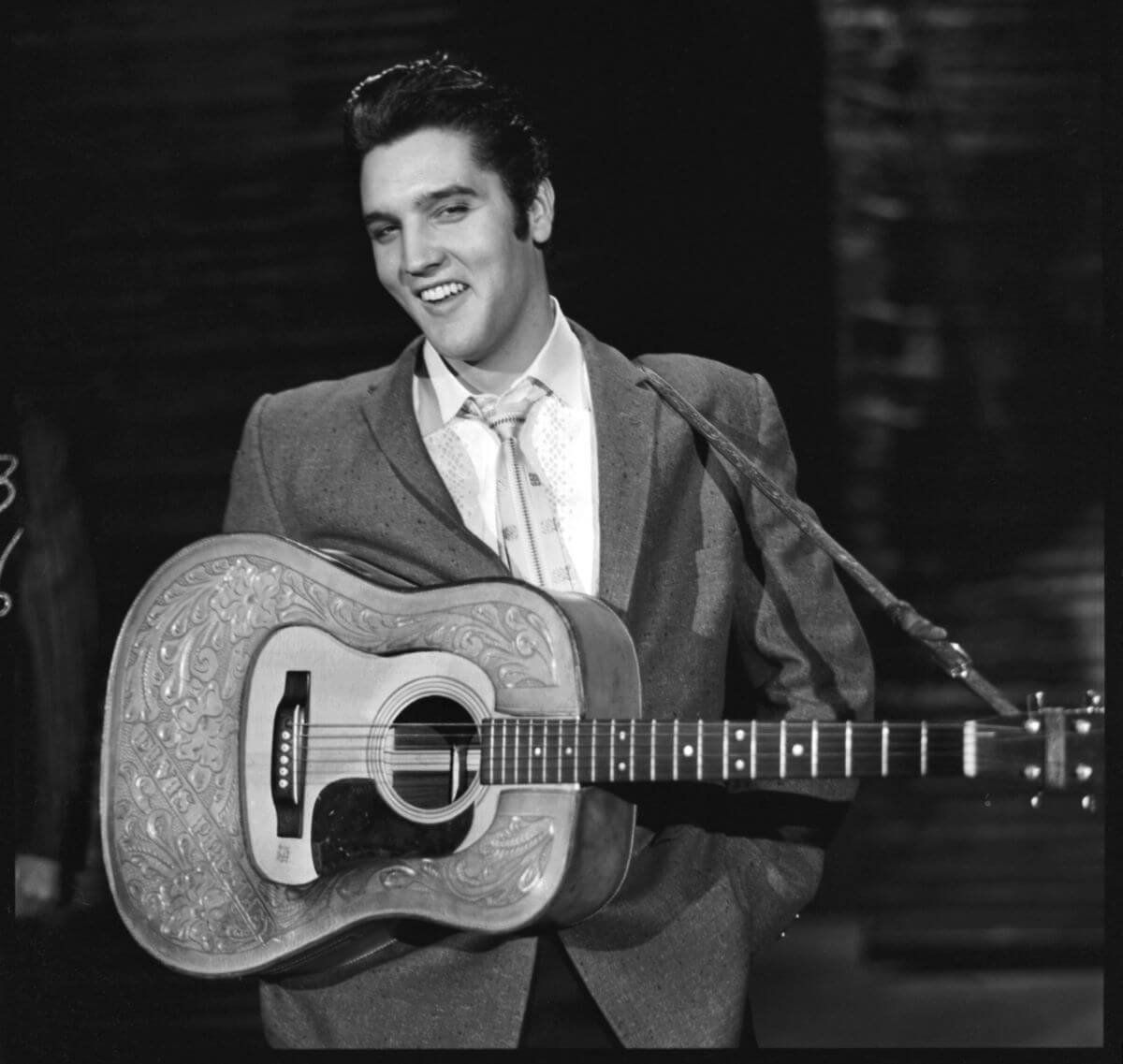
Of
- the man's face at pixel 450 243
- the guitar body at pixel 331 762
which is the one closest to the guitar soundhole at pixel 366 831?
the guitar body at pixel 331 762

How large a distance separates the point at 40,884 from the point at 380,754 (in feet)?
2.53

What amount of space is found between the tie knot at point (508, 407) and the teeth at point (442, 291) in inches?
6.3

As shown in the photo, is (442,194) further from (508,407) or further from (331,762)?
(331,762)

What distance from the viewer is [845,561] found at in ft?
6.94

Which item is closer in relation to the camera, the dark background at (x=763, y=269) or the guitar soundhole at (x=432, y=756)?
the guitar soundhole at (x=432, y=756)

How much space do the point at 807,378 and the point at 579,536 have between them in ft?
1.51

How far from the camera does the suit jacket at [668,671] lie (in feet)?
7.14

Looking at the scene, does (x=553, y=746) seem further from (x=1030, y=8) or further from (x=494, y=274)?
(x=1030, y=8)

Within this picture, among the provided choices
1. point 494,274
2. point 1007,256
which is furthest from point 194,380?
point 1007,256

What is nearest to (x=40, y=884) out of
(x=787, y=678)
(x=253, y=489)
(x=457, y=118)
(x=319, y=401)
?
(x=253, y=489)

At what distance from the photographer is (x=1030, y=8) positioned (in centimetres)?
243

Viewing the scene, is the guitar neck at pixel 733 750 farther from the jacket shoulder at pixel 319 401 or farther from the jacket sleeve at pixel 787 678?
the jacket shoulder at pixel 319 401

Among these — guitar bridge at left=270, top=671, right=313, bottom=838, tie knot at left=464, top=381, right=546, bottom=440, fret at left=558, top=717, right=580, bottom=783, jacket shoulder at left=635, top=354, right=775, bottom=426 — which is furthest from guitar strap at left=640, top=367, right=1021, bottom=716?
Result: guitar bridge at left=270, top=671, right=313, bottom=838

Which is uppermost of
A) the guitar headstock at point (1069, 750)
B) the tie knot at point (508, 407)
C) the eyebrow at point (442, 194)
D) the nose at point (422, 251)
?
the eyebrow at point (442, 194)
